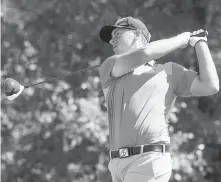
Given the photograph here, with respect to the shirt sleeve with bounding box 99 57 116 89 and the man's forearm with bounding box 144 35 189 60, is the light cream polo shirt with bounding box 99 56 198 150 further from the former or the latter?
the man's forearm with bounding box 144 35 189 60

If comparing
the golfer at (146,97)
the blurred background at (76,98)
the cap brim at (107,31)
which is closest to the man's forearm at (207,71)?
the golfer at (146,97)

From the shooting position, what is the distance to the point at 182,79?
466 centimetres

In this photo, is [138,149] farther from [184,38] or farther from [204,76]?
[184,38]

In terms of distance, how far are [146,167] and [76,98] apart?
811cm

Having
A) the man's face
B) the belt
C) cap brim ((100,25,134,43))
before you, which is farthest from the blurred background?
the belt

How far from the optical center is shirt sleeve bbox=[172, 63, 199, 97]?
464 cm

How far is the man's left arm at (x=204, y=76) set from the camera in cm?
453

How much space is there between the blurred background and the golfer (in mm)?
6986

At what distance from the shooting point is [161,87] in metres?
4.63

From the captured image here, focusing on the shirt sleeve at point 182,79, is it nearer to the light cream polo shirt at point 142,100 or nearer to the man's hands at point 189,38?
the light cream polo shirt at point 142,100

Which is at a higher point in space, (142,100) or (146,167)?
(142,100)

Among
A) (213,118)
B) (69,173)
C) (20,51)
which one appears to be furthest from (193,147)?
(20,51)

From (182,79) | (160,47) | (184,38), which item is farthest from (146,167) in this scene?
(184,38)

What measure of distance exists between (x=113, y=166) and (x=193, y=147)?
7778 millimetres
